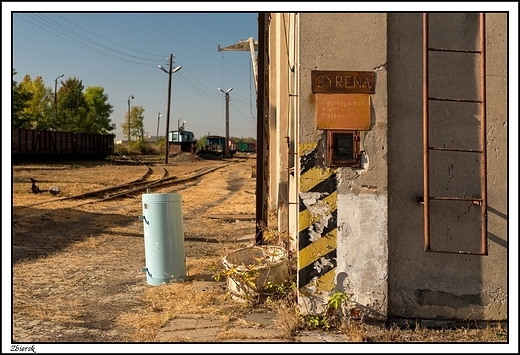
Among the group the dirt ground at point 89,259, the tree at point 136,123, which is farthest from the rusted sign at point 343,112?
the tree at point 136,123

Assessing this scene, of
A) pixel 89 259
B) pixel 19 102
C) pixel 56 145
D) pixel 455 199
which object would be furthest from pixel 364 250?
pixel 19 102

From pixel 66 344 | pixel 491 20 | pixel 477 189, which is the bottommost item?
Answer: pixel 66 344

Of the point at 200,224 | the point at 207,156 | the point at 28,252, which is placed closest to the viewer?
the point at 28,252

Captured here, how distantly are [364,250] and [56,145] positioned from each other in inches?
1374

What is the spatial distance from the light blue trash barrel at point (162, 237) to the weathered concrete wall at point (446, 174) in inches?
103

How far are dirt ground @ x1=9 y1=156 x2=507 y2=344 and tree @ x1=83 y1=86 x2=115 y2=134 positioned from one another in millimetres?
55272

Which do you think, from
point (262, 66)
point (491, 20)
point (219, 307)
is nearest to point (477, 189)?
point (491, 20)

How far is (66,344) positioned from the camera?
13.2ft

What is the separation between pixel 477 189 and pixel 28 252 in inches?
253

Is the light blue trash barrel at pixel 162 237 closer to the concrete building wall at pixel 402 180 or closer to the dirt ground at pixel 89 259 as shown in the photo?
the dirt ground at pixel 89 259

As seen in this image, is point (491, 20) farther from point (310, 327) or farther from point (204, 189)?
point (204, 189)

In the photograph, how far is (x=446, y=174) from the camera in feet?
14.8

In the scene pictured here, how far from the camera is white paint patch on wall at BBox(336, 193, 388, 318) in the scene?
4.33 metres

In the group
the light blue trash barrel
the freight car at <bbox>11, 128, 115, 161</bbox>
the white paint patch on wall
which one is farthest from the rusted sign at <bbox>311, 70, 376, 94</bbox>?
the freight car at <bbox>11, 128, 115, 161</bbox>
